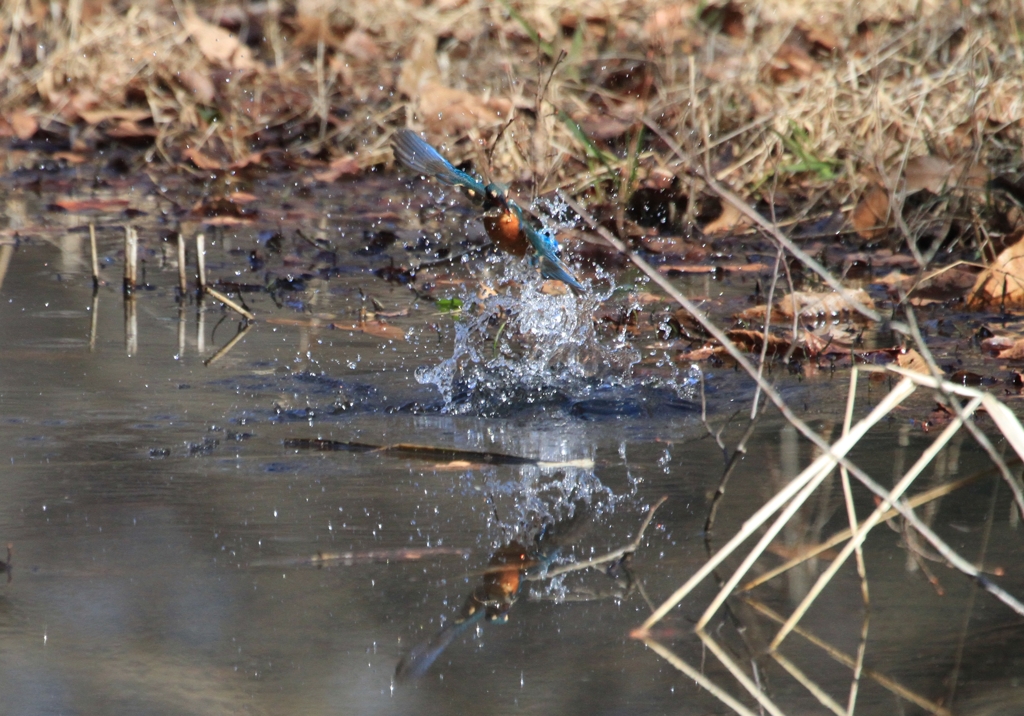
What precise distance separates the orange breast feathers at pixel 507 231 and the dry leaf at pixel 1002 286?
185 centimetres

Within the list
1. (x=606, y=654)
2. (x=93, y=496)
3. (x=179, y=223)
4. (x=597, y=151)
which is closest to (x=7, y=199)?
(x=179, y=223)

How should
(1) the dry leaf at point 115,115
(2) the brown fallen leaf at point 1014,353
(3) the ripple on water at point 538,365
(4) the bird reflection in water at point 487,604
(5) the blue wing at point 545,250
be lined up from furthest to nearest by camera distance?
(1) the dry leaf at point 115,115
(2) the brown fallen leaf at point 1014,353
(5) the blue wing at point 545,250
(3) the ripple on water at point 538,365
(4) the bird reflection in water at point 487,604

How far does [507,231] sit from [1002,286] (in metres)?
2.00

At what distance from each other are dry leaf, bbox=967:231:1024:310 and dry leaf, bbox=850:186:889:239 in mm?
1059

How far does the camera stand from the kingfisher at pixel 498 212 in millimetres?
4023

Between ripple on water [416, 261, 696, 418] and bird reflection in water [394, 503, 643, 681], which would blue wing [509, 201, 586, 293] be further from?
bird reflection in water [394, 503, 643, 681]

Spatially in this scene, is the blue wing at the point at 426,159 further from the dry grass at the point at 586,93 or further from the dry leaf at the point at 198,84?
the dry leaf at the point at 198,84

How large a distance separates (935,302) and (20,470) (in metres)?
3.40

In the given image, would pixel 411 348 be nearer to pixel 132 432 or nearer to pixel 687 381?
pixel 687 381

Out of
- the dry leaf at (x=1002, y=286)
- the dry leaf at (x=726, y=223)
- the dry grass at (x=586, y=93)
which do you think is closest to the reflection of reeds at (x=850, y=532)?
the dry grass at (x=586, y=93)

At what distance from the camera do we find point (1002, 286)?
5.01 metres

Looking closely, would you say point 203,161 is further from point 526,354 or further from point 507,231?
point 507,231

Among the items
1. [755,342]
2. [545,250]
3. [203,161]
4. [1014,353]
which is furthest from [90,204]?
[1014,353]

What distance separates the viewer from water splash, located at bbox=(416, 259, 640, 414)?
3900mm
